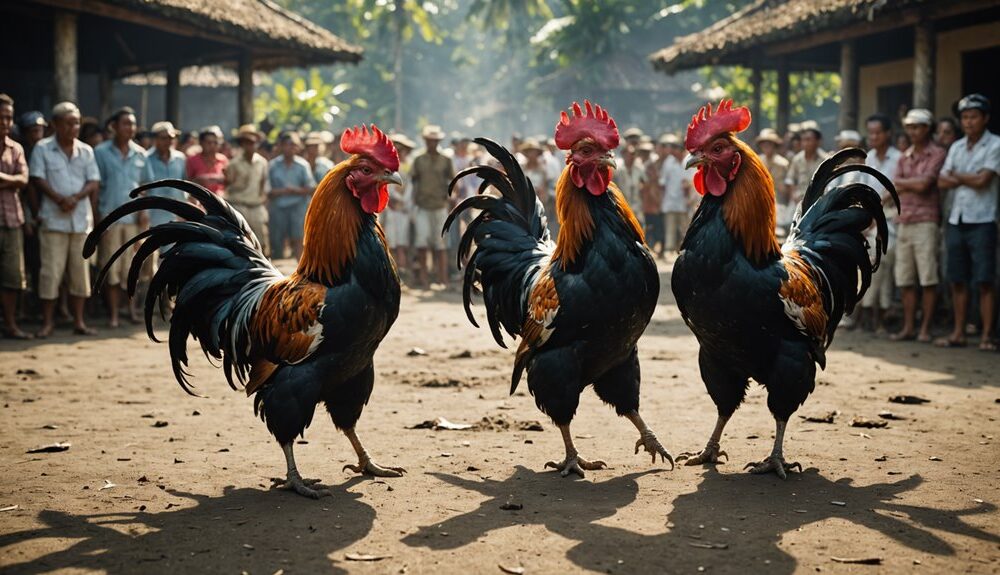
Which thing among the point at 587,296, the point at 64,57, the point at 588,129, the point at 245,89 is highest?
the point at 245,89

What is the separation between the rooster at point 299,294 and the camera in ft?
15.0

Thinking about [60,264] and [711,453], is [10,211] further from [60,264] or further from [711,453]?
[711,453]

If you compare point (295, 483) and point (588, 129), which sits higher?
point (588, 129)

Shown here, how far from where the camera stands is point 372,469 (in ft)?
16.6

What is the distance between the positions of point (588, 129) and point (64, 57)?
8.62 metres

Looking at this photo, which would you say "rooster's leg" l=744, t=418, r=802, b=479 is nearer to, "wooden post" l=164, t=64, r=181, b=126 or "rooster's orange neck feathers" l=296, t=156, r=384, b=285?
"rooster's orange neck feathers" l=296, t=156, r=384, b=285

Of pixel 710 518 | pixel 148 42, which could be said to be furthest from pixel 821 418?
pixel 148 42

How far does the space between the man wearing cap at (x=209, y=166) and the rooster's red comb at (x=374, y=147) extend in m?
6.92

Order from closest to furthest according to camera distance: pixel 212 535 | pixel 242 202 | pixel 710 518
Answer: pixel 212 535
pixel 710 518
pixel 242 202

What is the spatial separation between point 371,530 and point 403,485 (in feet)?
2.37

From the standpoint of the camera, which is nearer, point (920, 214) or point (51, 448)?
point (51, 448)

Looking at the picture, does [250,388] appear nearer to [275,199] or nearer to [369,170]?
[369,170]

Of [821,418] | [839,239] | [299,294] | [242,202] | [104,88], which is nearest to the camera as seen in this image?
[299,294]

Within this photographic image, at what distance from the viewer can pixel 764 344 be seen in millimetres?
4816
